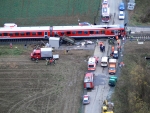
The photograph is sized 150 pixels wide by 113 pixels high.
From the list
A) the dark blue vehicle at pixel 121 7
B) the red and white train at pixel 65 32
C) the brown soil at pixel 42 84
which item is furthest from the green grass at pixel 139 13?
the brown soil at pixel 42 84

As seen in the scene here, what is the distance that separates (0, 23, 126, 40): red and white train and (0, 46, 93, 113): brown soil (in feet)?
13.0

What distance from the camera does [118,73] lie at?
5900 cm

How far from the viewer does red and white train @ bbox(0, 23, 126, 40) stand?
67.4 m

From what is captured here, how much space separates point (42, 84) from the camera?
57531mm

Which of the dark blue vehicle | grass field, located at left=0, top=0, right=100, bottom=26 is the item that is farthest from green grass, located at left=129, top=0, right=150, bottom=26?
grass field, located at left=0, top=0, right=100, bottom=26

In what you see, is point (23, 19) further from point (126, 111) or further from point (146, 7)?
point (126, 111)

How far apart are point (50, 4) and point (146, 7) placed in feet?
56.1

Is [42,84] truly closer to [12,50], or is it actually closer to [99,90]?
[99,90]

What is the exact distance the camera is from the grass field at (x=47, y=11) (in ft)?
244

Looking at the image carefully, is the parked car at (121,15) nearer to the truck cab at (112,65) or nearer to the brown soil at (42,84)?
the brown soil at (42,84)

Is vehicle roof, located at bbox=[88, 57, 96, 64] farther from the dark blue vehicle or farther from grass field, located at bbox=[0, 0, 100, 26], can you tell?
the dark blue vehicle

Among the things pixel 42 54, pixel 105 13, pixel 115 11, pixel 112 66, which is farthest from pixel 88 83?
pixel 115 11

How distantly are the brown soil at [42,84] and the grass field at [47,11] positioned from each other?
11.0 m

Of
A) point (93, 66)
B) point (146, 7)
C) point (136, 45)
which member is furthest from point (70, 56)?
point (146, 7)
